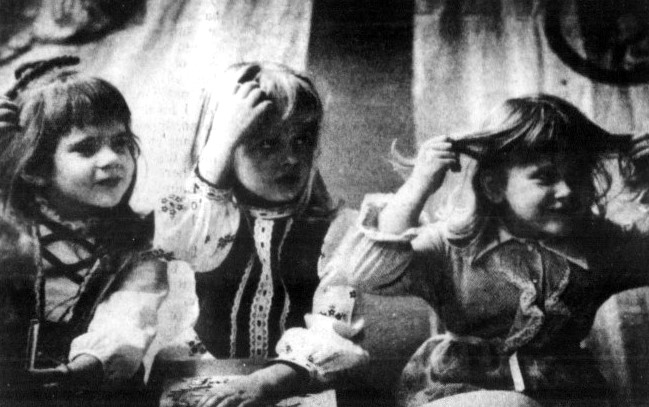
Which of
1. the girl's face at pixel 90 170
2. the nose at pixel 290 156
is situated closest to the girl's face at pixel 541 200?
the nose at pixel 290 156

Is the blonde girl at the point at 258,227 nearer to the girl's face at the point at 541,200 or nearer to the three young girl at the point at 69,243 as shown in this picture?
the three young girl at the point at 69,243

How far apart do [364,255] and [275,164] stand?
1.67 ft

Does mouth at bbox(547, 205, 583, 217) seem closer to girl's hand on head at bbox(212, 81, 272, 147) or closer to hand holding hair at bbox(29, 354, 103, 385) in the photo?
girl's hand on head at bbox(212, 81, 272, 147)

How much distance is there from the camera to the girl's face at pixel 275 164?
3350mm

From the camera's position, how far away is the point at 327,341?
3207 millimetres

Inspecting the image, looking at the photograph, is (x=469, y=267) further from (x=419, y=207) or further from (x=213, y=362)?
(x=213, y=362)

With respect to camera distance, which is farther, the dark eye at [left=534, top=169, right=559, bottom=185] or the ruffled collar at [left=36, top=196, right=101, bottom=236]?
the dark eye at [left=534, top=169, right=559, bottom=185]

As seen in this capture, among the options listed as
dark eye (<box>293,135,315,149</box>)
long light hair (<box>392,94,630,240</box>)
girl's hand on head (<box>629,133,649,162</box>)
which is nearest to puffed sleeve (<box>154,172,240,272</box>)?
dark eye (<box>293,135,315,149</box>)

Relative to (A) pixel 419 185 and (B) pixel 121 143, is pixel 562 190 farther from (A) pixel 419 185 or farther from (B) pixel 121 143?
(B) pixel 121 143

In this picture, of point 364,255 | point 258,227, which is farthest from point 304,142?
point 364,255

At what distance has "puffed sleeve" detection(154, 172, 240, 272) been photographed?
10.7 feet

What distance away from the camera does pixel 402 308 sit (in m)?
3.28

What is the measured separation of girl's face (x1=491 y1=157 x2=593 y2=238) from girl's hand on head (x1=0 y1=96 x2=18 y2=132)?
6.42ft

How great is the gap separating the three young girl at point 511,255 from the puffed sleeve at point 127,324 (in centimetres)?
69
